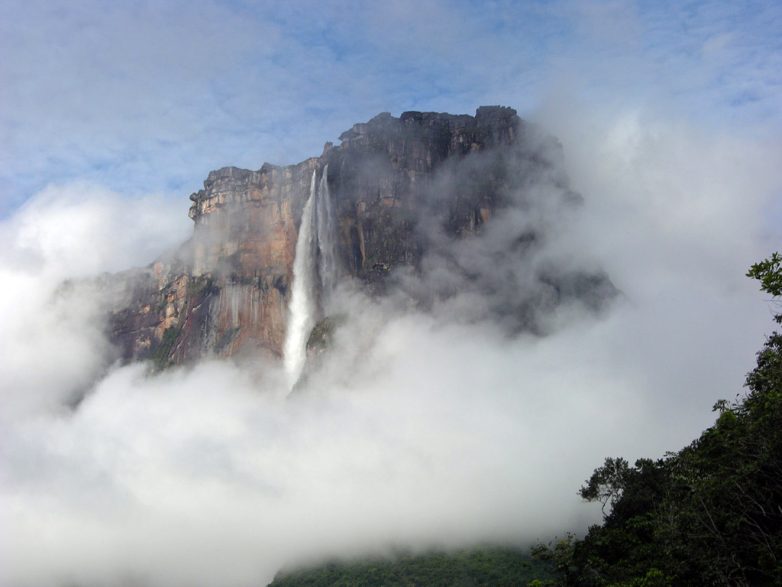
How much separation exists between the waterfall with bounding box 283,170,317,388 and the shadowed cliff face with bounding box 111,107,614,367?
4.37 ft

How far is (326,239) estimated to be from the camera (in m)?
124

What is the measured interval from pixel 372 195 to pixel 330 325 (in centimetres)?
2257

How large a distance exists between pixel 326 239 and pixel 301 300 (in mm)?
10341

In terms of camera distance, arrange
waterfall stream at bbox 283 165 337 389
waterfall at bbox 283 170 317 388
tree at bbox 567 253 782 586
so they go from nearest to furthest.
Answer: tree at bbox 567 253 782 586
waterfall at bbox 283 170 317 388
waterfall stream at bbox 283 165 337 389

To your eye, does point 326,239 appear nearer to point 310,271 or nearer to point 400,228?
point 310,271

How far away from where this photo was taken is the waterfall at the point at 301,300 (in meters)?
122

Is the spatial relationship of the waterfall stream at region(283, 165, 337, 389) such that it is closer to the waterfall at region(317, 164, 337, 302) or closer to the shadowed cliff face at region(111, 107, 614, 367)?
the waterfall at region(317, 164, 337, 302)

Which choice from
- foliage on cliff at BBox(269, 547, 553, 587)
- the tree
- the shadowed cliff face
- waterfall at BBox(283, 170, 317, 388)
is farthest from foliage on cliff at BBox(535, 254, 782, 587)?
waterfall at BBox(283, 170, 317, 388)

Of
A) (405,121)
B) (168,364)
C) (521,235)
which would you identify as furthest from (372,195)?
(168,364)

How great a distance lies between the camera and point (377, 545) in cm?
8594

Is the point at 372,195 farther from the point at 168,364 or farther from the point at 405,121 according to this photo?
the point at 168,364

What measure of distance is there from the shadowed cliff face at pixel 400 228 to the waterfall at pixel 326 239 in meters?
1.01

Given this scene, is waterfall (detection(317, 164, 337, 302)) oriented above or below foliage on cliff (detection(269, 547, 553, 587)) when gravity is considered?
above

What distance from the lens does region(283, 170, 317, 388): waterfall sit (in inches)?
4791
